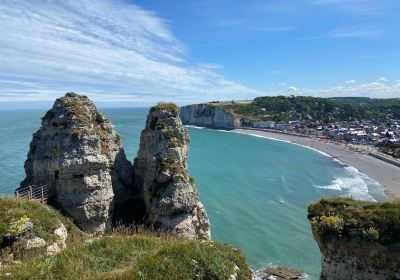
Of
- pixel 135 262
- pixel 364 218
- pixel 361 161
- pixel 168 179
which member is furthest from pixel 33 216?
pixel 361 161

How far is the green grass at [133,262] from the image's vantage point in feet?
35.3

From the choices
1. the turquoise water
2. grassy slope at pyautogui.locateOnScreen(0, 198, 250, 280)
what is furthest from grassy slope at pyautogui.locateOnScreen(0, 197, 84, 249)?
the turquoise water

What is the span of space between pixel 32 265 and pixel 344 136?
538 feet

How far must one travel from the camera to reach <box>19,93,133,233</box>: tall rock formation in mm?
26469

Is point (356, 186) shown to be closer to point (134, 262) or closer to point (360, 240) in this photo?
point (360, 240)

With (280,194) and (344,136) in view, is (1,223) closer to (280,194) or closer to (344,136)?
(280,194)

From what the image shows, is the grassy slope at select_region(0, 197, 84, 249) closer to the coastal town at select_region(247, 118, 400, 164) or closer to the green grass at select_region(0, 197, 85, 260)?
the green grass at select_region(0, 197, 85, 260)

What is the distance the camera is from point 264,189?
74.0 m

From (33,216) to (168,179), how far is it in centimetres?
999

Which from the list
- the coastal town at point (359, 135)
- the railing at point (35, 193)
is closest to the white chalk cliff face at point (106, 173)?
the railing at point (35, 193)

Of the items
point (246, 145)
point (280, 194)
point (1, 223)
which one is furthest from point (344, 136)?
point (1, 223)

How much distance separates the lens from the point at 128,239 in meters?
13.9

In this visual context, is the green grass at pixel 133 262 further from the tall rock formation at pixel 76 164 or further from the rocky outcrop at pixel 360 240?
the tall rock formation at pixel 76 164

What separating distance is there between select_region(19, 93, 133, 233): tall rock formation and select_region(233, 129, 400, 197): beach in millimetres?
63143
